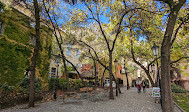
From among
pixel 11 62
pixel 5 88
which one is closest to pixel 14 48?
pixel 11 62

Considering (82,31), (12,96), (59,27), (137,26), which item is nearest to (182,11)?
(137,26)

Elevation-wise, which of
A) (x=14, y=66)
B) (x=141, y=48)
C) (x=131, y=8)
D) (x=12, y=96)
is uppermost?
(x=131, y=8)

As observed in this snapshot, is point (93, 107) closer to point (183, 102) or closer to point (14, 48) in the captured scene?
point (183, 102)

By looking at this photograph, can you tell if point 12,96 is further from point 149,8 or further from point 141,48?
point 141,48

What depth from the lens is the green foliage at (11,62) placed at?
1090cm

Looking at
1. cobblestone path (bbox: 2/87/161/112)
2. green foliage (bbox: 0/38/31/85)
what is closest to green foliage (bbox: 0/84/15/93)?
cobblestone path (bbox: 2/87/161/112)

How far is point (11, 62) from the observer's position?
457 inches

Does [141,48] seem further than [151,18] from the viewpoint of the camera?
Yes

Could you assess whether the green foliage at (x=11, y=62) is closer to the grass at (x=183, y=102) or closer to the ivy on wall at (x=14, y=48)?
the ivy on wall at (x=14, y=48)

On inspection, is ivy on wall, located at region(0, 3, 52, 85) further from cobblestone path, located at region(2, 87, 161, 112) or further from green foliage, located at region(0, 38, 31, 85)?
cobblestone path, located at region(2, 87, 161, 112)

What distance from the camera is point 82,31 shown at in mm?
14930

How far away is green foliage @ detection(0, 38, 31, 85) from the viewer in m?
10.9

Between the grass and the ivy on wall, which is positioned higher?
the ivy on wall

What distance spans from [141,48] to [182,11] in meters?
7.09
